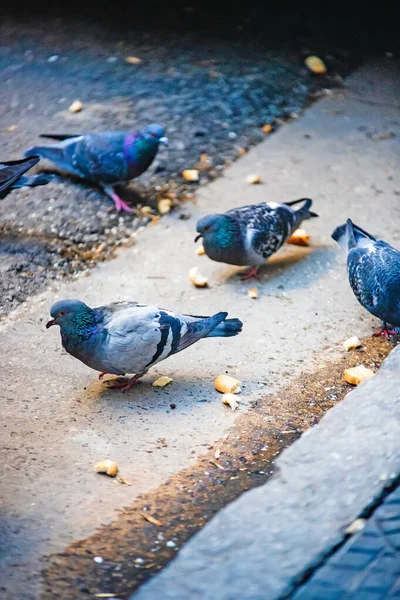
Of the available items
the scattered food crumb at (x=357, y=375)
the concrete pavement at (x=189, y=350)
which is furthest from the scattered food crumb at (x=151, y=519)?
the scattered food crumb at (x=357, y=375)

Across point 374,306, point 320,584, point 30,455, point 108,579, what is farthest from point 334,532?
point 374,306

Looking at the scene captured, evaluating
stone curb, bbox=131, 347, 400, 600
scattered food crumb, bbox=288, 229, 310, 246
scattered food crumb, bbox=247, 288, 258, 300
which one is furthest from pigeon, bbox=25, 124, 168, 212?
stone curb, bbox=131, 347, 400, 600

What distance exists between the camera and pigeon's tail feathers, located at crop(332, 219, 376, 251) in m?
5.04

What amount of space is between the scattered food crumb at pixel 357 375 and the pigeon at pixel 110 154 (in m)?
2.39

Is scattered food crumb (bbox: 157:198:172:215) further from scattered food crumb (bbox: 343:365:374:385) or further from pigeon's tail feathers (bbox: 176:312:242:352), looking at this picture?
scattered food crumb (bbox: 343:365:374:385)

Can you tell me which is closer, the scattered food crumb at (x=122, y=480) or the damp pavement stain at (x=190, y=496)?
the damp pavement stain at (x=190, y=496)

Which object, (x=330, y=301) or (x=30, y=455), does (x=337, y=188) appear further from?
(x=30, y=455)

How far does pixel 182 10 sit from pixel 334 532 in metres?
6.58

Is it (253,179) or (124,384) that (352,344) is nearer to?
(124,384)

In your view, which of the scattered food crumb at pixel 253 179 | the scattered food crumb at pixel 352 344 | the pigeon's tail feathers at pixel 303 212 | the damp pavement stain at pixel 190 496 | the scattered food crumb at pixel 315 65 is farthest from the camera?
the scattered food crumb at pixel 315 65

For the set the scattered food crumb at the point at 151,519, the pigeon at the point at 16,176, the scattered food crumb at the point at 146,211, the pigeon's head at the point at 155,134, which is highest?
the pigeon's head at the point at 155,134

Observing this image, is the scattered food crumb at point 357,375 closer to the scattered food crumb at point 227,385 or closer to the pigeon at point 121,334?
the scattered food crumb at point 227,385

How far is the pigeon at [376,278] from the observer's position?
4.58 m

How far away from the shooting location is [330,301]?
5160mm
